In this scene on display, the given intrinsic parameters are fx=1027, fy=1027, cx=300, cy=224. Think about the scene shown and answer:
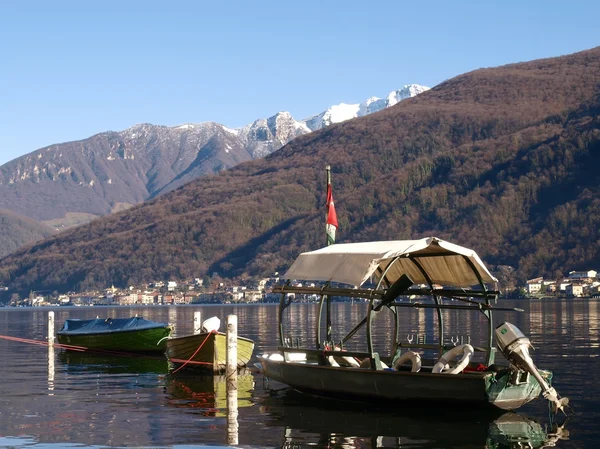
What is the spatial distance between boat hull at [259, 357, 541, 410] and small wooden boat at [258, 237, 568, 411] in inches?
1.1

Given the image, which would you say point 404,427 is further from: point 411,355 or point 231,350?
point 231,350

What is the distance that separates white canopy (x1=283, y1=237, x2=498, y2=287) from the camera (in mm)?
30656

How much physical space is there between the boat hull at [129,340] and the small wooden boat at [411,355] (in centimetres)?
1786

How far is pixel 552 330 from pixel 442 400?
48826 millimetres

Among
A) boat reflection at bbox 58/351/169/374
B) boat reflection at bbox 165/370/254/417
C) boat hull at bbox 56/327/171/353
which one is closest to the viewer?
boat reflection at bbox 165/370/254/417

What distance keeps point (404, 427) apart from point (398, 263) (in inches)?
354

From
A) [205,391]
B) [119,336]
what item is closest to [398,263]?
[205,391]

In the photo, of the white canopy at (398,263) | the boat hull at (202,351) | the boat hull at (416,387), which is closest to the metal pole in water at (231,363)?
the boat hull at (416,387)

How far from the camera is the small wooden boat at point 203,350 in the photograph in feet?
136

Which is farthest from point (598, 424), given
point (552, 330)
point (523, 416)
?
point (552, 330)

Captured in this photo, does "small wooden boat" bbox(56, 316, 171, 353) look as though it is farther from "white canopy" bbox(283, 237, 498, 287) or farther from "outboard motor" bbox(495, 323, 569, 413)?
"outboard motor" bbox(495, 323, 569, 413)

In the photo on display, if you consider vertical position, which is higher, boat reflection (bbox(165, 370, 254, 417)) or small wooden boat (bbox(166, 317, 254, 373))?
small wooden boat (bbox(166, 317, 254, 373))

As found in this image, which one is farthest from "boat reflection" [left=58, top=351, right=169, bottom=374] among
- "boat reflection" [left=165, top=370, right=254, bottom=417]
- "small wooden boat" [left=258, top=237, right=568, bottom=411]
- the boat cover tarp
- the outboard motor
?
the outboard motor

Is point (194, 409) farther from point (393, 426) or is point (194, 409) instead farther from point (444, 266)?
point (444, 266)
